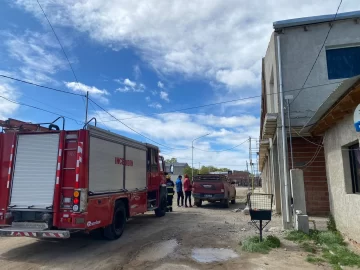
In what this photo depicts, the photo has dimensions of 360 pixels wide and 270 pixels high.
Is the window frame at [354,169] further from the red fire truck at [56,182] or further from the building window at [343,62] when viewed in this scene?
the red fire truck at [56,182]

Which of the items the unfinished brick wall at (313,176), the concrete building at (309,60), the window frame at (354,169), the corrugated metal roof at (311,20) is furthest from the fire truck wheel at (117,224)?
the corrugated metal roof at (311,20)

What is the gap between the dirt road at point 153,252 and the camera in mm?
6016

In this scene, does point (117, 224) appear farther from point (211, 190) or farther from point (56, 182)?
point (211, 190)

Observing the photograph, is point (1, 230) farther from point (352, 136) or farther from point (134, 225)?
point (352, 136)

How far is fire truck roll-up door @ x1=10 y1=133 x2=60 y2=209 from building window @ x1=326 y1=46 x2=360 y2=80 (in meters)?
9.66

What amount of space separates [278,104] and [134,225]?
6.70 m

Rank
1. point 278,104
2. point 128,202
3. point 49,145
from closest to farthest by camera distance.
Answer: point 49,145 < point 128,202 < point 278,104

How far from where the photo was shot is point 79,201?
21.9 ft

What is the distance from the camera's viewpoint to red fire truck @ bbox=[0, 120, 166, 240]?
265 inches

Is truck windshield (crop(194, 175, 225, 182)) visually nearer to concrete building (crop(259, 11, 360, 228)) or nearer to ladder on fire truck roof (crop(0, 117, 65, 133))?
concrete building (crop(259, 11, 360, 228))

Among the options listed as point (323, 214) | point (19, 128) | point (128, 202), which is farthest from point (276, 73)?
point (19, 128)

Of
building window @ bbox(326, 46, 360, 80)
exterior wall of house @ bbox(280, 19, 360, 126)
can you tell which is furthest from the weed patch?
building window @ bbox(326, 46, 360, 80)

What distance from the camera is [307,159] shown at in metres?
12.1

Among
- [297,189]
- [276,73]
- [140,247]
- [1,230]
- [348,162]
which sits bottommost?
[140,247]
